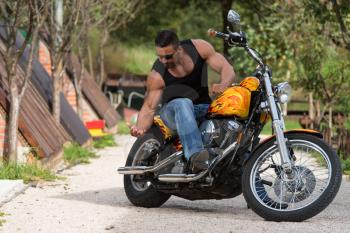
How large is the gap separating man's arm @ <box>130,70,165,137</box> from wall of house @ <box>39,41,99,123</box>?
11.3 metres

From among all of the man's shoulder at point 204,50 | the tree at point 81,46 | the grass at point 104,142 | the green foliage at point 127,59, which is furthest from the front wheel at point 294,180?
the green foliage at point 127,59

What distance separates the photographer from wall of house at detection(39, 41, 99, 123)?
21.5 metres

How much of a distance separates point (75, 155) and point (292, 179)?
7876 mm

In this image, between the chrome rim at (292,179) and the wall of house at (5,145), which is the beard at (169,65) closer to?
the chrome rim at (292,179)

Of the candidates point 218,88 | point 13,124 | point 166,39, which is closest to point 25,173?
point 13,124

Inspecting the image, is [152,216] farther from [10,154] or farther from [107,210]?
[10,154]

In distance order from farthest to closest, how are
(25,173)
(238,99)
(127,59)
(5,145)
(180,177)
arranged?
1. (127,59)
2. (5,145)
3. (25,173)
4. (180,177)
5. (238,99)

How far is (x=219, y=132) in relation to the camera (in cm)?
895

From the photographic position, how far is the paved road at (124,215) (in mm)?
8039

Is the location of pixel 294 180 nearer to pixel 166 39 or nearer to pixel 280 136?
pixel 280 136

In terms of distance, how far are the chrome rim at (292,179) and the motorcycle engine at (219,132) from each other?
1.28ft

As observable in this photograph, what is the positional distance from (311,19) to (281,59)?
11.5 metres

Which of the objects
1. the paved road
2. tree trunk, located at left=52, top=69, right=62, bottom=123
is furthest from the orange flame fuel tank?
tree trunk, located at left=52, top=69, right=62, bottom=123

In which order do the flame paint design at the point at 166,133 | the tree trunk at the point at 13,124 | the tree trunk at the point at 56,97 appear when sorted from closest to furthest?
the flame paint design at the point at 166,133
the tree trunk at the point at 13,124
the tree trunk at the point at 56,97
